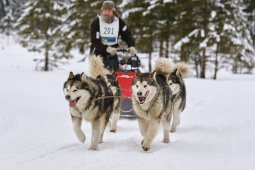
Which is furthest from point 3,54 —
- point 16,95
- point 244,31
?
point 16,95

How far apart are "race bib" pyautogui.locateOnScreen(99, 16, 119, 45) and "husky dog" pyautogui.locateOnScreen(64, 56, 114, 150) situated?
1794 mm

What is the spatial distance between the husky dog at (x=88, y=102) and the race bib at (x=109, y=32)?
1.79 m

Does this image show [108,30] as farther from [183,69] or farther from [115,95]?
[183,69]

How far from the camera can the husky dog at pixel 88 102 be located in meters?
4.55

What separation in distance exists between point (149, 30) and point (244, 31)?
21.2 feet

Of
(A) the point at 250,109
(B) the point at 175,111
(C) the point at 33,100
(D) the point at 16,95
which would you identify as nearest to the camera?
(B) the point at 175,111

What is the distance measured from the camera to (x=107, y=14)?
261 inches

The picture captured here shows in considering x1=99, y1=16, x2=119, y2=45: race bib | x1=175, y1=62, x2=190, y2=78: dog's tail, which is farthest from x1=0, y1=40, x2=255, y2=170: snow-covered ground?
x1=99, y1=16, x2=119, y2=45: race bib

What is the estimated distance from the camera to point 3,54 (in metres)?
37.2

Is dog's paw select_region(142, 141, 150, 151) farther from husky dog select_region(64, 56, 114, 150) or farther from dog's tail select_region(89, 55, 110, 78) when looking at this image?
dog's tail select_region(89, 55, 110, 78)

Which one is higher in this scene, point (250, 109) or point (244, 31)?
point (244, 31)

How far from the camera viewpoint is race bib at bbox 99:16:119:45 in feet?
22.0

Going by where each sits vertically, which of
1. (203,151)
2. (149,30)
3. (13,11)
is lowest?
(203,151)

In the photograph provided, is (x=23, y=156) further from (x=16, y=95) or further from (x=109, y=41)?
(x=16, y=95)
